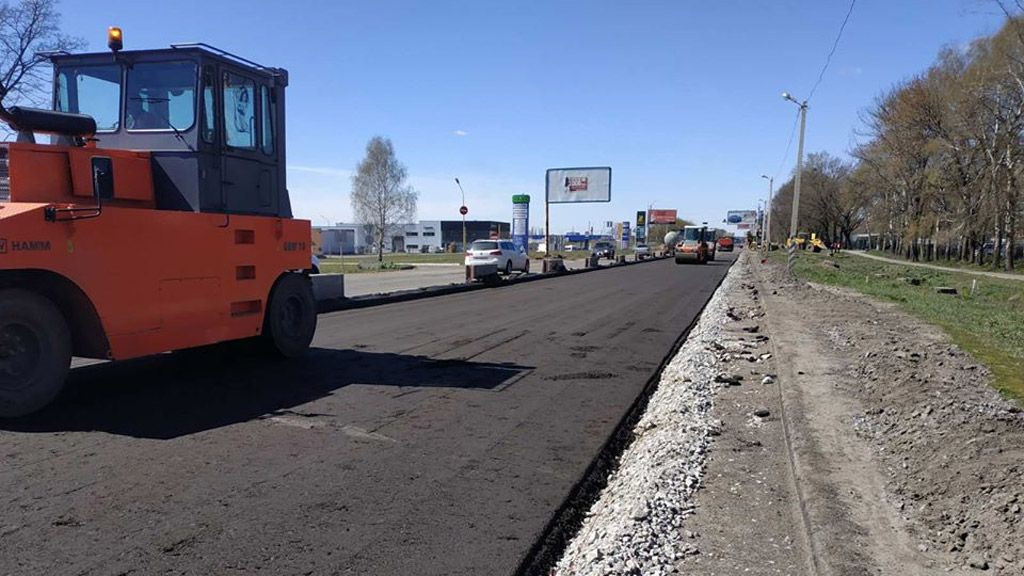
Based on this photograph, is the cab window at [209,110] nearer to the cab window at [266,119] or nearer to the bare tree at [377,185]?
the cab window at [266,119]

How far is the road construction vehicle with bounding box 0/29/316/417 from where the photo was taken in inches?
226

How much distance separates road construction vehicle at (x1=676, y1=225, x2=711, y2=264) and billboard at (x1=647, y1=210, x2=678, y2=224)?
100866 mm

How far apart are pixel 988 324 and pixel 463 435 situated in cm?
1136

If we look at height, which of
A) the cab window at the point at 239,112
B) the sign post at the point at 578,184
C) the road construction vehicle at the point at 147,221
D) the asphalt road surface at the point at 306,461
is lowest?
the asphalt road surface at the point at 306,461

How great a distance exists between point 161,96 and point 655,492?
6803 mm

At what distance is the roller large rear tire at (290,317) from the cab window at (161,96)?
2376 mm

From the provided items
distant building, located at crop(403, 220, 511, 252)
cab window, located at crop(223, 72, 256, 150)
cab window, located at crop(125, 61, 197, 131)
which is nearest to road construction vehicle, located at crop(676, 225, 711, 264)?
cab window, located at crop(223, 72, 256, 150)

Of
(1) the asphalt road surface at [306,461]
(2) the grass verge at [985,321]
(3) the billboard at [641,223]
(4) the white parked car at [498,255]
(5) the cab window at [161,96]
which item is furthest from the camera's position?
(3) the billboard at [641,223]

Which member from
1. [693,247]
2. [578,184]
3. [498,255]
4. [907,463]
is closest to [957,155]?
[693,247]

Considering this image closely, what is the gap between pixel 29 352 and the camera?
5766 millimetres

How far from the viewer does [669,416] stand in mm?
6676

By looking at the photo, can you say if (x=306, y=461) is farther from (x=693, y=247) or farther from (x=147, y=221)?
(x=693, y=247)

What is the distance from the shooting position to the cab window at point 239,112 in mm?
7824

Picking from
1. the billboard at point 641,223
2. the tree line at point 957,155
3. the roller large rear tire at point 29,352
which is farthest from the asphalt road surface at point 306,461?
the billboard at point 641,223
